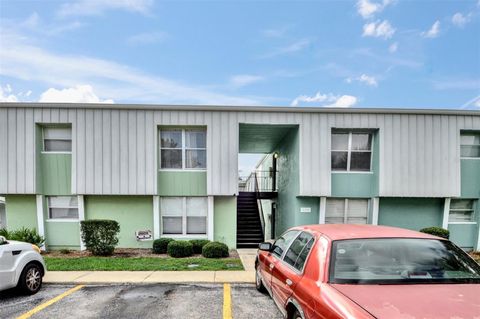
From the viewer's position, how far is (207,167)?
11070 millimetres

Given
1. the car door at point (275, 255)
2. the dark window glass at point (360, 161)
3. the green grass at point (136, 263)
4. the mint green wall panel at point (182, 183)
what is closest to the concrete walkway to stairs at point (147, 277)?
the green grass at point (136, 263)

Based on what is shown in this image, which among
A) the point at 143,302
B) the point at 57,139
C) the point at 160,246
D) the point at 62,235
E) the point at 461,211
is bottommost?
the point at 160,246

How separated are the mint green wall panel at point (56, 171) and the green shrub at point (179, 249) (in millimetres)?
4597

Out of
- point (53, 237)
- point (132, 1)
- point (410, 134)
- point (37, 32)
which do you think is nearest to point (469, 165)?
point (410, 134)

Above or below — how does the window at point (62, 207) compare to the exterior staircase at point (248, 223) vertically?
above

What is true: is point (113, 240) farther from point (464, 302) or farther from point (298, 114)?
point (464, 302)

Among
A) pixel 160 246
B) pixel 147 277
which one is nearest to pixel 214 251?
pixel 160 246

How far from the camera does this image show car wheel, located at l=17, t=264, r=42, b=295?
18.6 feet

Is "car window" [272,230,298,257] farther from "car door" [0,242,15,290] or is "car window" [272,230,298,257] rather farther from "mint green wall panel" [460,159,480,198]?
"mint green wall panel" [460,159,480,198]

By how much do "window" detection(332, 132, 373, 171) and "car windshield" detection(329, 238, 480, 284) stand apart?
8.25 metres

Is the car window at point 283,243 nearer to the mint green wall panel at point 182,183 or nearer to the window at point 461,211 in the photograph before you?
the mint green wall panel at point 182,183

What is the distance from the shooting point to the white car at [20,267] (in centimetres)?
535

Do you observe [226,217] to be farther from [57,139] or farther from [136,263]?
[57,139]

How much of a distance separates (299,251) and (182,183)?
8.12 meters
